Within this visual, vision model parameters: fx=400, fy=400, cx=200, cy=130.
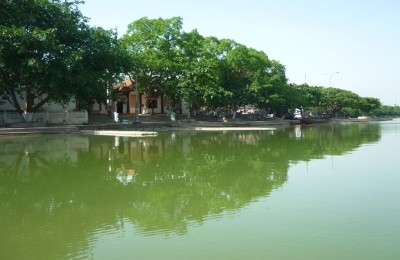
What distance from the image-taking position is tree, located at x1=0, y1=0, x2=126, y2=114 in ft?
91.7

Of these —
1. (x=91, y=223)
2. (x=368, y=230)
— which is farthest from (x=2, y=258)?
(x=368, y=230)

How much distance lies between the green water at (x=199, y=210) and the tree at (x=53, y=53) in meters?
15.0

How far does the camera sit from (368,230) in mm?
6879

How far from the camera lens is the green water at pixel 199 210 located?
19.8 ft

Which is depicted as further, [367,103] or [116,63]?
[367,103]

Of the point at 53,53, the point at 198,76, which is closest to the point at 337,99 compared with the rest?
the point at 198,76

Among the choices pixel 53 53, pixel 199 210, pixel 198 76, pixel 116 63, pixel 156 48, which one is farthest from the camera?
pixel 198 76

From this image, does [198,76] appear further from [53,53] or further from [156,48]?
[53,53]

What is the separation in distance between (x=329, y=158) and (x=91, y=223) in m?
12.6

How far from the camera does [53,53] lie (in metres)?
29.3

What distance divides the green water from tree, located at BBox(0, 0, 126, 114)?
15.0 meters

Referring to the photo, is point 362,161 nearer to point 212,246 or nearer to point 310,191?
point 310,191

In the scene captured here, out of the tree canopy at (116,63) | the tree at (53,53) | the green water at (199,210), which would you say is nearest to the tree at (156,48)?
the tree canopy at (116,63)

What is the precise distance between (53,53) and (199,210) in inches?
973
